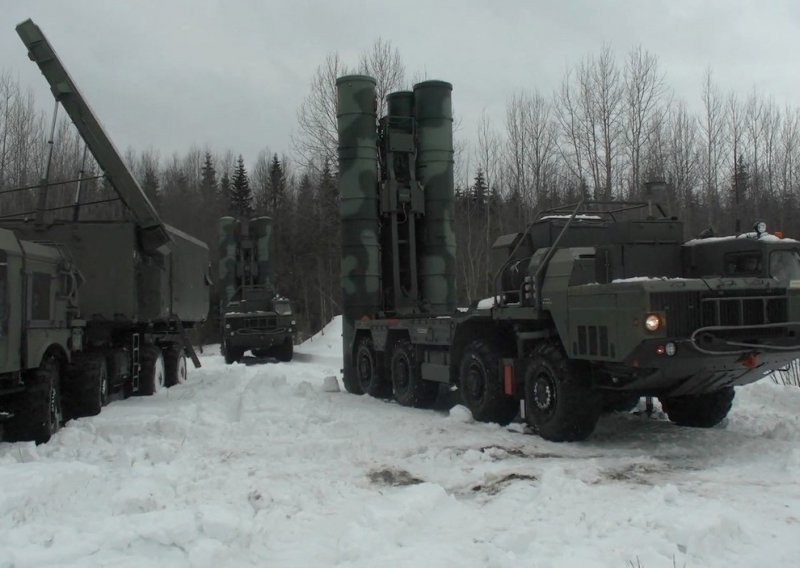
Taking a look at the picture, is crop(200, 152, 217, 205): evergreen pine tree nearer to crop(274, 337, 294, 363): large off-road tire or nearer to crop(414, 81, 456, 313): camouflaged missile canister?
crop(274, 337, 294, 363): large off-road tire

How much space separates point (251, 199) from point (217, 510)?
6188cm

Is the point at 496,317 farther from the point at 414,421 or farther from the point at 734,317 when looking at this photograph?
the point at 734,317

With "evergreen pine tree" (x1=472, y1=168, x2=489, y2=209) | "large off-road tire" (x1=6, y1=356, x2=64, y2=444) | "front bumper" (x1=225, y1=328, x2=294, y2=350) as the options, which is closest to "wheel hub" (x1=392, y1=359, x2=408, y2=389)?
"large off-road tire" (x1=6, y1=356, x2=64, y2=444)

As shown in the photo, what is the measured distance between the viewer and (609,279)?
817 cm

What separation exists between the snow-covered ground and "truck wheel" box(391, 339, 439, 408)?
183 centimetres

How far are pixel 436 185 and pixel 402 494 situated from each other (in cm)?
929

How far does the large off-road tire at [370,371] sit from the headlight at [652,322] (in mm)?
7256

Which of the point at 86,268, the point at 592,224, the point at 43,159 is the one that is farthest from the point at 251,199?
the point at 592,224

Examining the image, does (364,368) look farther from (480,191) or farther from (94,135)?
(480,191)

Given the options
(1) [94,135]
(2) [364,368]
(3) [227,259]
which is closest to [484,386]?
(2) [364,368]

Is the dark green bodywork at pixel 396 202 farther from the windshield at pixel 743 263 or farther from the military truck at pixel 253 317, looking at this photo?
the military truck at pixel 253 317

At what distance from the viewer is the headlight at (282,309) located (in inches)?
1010

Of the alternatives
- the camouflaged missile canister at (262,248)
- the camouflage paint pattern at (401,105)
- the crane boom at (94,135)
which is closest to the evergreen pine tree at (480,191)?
the camouflaged missile canister at (262,248)

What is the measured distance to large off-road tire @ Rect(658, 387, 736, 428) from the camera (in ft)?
30.3
